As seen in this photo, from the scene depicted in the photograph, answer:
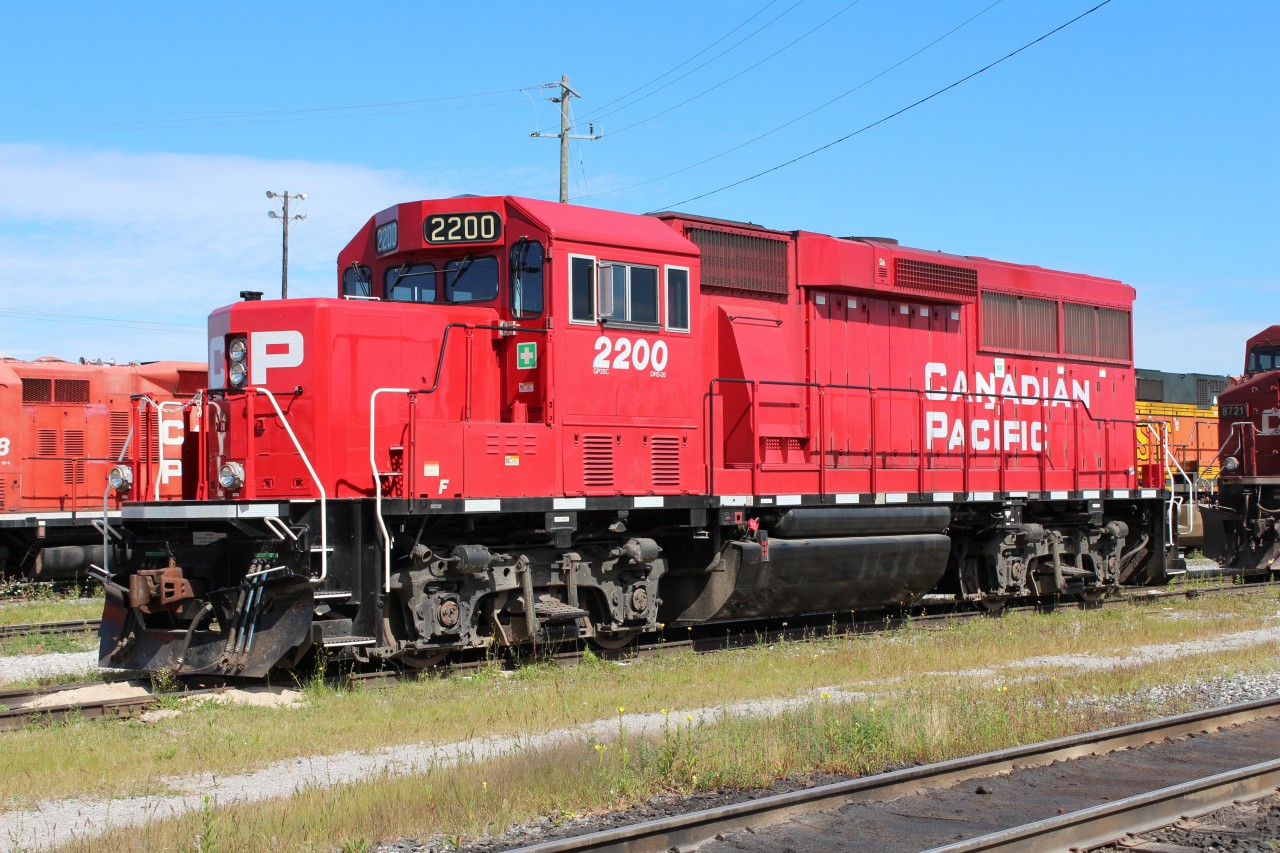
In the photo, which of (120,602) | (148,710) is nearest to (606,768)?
(148,710)

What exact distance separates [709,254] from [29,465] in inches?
478

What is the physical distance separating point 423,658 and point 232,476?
6.90 ft

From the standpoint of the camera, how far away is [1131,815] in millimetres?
5828

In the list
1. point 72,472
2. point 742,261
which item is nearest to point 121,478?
point 742,261

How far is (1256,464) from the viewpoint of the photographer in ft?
67.8

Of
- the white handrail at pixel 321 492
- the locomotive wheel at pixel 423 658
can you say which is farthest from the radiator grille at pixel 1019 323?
the white handrail at pixel 321 492

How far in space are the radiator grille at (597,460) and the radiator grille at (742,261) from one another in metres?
2.13

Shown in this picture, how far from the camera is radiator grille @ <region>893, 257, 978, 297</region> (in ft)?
46.3

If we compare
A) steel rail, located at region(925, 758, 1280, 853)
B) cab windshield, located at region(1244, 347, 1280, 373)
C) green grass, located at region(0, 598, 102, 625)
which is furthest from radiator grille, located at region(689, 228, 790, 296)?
cab windshield, located at region(1244, 347, 1280, 373)

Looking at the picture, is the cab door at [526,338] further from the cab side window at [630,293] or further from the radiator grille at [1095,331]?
the radiator grille at [1095,331]

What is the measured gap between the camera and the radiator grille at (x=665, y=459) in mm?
11461

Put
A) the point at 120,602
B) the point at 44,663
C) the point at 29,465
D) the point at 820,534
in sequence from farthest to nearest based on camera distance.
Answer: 1. the point at 29,465
2. the point at 820,534
3. the point at 44,663
4. the point at 120,602

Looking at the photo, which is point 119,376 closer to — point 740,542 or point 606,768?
point 740,542

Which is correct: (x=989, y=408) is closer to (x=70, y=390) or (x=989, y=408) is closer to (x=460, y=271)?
(x=460, y=271)
